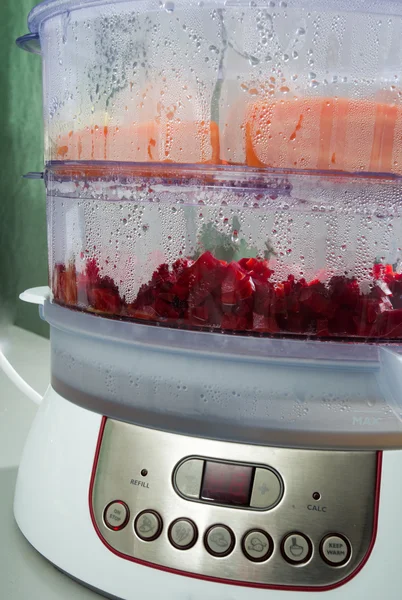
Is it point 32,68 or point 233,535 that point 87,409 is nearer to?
point 233,535

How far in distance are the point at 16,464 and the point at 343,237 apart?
0.58 m

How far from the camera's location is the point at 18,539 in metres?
0.74

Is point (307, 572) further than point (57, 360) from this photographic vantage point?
No

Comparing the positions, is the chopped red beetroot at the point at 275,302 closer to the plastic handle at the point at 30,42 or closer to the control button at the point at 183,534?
the control button at the point at 183,534

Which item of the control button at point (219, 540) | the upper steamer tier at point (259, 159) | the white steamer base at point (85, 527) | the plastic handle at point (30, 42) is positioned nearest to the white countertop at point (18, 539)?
the white steamer base at point (85, 527)

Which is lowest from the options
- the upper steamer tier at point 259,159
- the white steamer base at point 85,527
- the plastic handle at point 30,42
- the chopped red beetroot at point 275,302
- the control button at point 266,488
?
the white steamer base at point 85,527

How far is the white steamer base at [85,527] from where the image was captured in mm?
573

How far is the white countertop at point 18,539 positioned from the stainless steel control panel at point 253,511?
0.11 metres

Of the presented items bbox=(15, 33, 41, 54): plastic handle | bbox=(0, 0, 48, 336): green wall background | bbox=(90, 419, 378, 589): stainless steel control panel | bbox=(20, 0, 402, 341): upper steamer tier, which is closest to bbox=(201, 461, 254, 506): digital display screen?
bbox=(90, 419, 378, 589): stainless steel control panel

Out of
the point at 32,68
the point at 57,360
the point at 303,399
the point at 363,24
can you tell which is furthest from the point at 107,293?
the point at 32,68

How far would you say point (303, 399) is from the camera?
1.82 feet

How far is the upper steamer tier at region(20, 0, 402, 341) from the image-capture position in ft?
1.82

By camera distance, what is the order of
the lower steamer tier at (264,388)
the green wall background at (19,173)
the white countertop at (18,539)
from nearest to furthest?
the lower steamer tier at (264,388) → the white countertop at (18,539) → the green wall background at (19,173)

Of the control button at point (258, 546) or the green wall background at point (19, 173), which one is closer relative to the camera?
the control button at point (258, 546)
